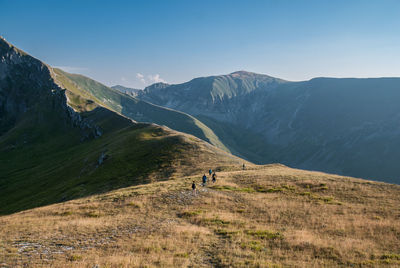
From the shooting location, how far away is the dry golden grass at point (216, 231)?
15531 millimetres

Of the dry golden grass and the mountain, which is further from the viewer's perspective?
the mountain

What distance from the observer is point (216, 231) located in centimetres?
2077

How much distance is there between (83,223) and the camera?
878 inches

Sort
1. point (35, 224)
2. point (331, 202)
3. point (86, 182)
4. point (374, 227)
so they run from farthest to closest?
point (86, 182) < point (331, 202) < point (35, 224) < point (374, 227)

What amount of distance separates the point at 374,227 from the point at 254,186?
59.8 ft

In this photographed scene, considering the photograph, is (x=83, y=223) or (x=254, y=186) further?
(x=254, y=186)

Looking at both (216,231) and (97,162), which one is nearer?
(216,231)

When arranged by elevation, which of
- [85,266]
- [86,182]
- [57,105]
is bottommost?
[86,182]

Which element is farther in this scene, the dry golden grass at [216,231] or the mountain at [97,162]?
the mountain at [97,162]

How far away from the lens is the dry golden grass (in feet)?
51.0

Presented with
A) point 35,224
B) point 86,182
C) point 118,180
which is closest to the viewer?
point 35,224

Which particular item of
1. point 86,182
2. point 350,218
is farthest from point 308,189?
point 86,182

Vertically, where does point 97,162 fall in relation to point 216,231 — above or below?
below

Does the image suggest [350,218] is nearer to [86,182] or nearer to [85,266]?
[85,266]
